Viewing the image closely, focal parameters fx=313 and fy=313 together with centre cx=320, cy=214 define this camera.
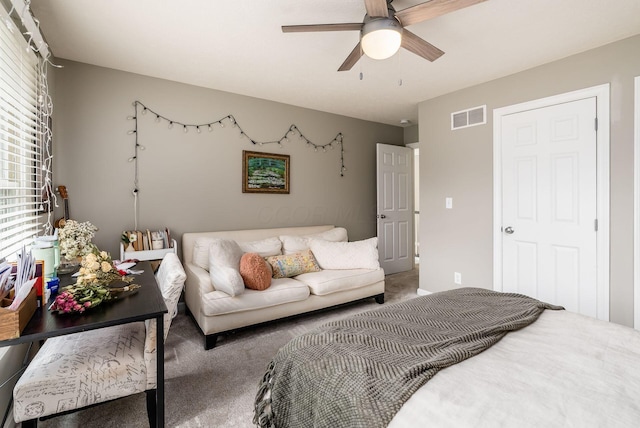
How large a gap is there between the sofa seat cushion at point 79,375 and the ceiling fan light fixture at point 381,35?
202 centimetres

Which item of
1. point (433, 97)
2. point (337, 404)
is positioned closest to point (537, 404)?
point (337, 404)

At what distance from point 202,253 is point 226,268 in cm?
65

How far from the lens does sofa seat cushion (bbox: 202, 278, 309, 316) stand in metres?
2.51

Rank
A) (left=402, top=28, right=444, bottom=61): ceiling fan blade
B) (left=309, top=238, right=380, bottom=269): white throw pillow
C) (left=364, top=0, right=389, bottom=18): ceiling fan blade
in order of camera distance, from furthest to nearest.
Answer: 1. (left=309, top=238, right=380, bottom=269): white throw pillow
2. (left=402, top=28, right=444, bottom=61): ceiling fan blade
3. (left=364, top=0, right=389, bottom=18): ceiling fan blade

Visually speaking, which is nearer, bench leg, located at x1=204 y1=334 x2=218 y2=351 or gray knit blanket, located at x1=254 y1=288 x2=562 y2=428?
gray knit blanket, located at x1=254 y1=288 x2=562 y2=428

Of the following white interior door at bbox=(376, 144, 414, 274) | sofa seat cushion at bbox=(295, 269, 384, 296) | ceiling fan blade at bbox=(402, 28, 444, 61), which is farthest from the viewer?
white interior door at bbox=(376, 144, 414, 274)

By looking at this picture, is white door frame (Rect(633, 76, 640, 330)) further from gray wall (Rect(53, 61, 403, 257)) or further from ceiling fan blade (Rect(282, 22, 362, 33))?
gray wall (Rect(53, 61, 403, 257))

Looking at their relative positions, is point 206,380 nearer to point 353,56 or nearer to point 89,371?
point 89,371

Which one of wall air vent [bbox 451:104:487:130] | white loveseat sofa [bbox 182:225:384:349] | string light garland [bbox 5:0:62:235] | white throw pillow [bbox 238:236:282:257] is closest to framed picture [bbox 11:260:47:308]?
string light garland [bbox 5:0:62:235]

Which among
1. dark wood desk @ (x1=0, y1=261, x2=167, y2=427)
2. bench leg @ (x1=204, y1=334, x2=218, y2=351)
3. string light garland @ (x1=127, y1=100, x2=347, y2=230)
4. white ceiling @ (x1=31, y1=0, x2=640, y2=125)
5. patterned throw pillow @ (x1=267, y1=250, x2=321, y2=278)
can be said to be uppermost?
white ceiling @ (x1=31, y1=0, x2=640, y2=125)

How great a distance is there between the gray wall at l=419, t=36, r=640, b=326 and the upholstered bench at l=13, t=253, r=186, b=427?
3070mm

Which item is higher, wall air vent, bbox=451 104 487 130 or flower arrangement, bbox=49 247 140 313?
wall air vent, bbox=451 104 487 130

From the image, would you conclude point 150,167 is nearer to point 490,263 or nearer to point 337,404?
point 337,404

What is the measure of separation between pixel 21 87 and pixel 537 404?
2.88 metres
